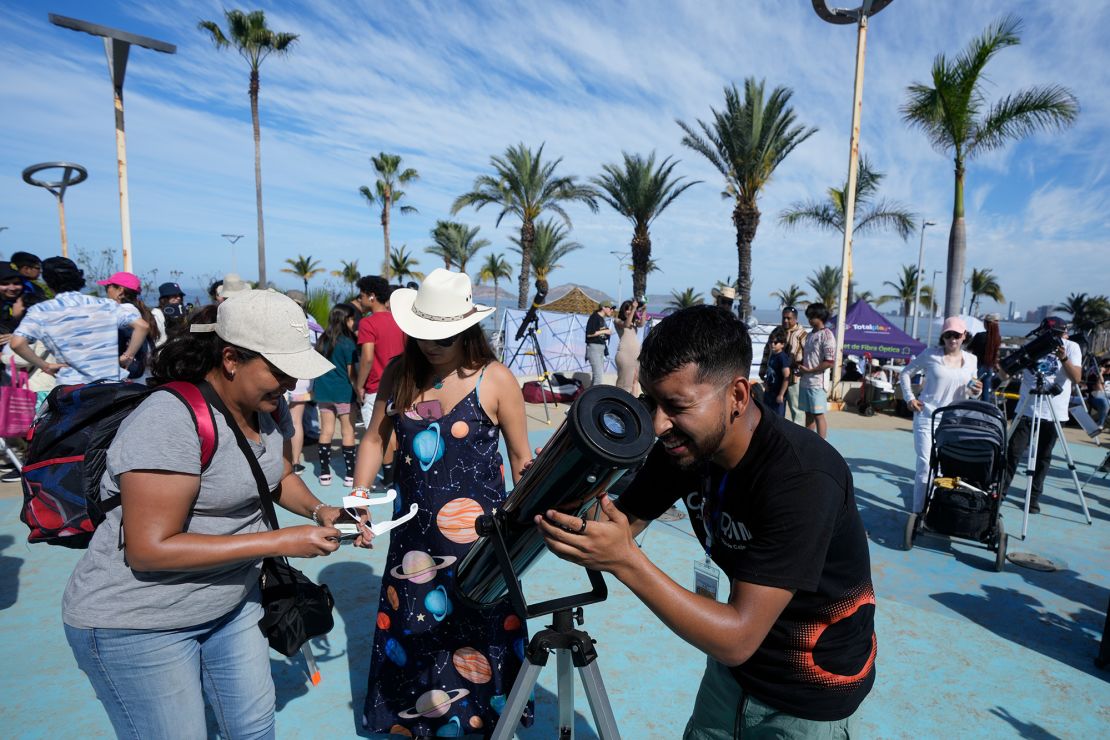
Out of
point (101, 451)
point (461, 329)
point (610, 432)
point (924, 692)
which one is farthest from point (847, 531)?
point (924, 692)

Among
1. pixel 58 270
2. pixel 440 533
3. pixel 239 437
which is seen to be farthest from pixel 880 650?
pixel 58 270

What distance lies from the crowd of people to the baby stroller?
359 centimetres

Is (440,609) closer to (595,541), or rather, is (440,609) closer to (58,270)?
(595,541)

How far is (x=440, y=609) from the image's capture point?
7.91ft

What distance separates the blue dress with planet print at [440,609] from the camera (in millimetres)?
2377

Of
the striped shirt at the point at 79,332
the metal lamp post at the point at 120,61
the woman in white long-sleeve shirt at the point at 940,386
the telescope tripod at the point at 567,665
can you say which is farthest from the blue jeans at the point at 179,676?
the metal lamp post at the point at 120,61

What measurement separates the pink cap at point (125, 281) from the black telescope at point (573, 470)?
19.3 feet

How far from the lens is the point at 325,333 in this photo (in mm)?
6250

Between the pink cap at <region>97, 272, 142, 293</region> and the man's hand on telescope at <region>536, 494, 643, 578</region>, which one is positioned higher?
the pink cap at <region>97, 272, 142, 293</region>

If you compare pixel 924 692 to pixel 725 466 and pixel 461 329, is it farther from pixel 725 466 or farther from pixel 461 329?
pixel 461 329

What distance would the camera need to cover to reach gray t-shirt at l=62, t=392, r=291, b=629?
5.17ft

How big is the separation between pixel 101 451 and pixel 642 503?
1.60m

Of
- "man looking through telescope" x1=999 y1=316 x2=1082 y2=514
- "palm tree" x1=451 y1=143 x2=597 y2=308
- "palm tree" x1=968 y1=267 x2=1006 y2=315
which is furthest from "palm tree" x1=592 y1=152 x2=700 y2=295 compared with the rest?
"palm tree" x1=968 y1=267 x2=1006 y2=315

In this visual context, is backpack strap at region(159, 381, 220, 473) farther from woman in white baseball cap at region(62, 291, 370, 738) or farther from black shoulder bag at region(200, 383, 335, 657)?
black shoulder bag at region(200, 383, 335, 657)
